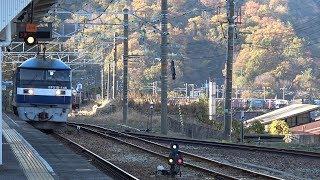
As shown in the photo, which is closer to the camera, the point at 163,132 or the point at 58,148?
the point at 58,148

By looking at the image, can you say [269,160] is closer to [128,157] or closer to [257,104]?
[128,157]

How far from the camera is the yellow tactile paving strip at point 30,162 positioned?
41.9 feet

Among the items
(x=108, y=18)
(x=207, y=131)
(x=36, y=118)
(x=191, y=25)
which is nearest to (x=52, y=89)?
(x=36, y=118)

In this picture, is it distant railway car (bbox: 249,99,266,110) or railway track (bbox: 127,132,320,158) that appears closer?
railway track (bbox: 127,132,320,158)

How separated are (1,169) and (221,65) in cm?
8771

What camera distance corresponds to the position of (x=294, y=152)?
22922 millimetres

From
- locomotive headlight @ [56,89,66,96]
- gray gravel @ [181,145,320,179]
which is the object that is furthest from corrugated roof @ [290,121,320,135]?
gray gravel @ [181,145,320,179]

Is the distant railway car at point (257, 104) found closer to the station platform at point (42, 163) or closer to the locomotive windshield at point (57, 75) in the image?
the locomotive windshield at point (57, 75)

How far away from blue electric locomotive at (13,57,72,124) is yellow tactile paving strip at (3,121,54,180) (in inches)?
307

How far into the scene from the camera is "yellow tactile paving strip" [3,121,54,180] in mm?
12758

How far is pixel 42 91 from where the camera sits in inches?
1134

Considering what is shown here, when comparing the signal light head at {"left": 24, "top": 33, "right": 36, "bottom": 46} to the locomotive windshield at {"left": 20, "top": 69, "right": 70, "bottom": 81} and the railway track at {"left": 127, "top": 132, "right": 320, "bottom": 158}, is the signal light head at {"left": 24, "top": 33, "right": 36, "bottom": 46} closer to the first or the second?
the railway track at {"left": 127, "top": 132, "right": 320, "bottom": 158}

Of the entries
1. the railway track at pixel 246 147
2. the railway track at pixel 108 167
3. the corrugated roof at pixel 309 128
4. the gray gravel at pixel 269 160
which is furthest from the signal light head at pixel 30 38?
the corrugated roof at pixel 309 128

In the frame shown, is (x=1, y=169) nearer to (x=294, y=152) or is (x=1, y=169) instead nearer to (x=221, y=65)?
(x=294, y=152)
